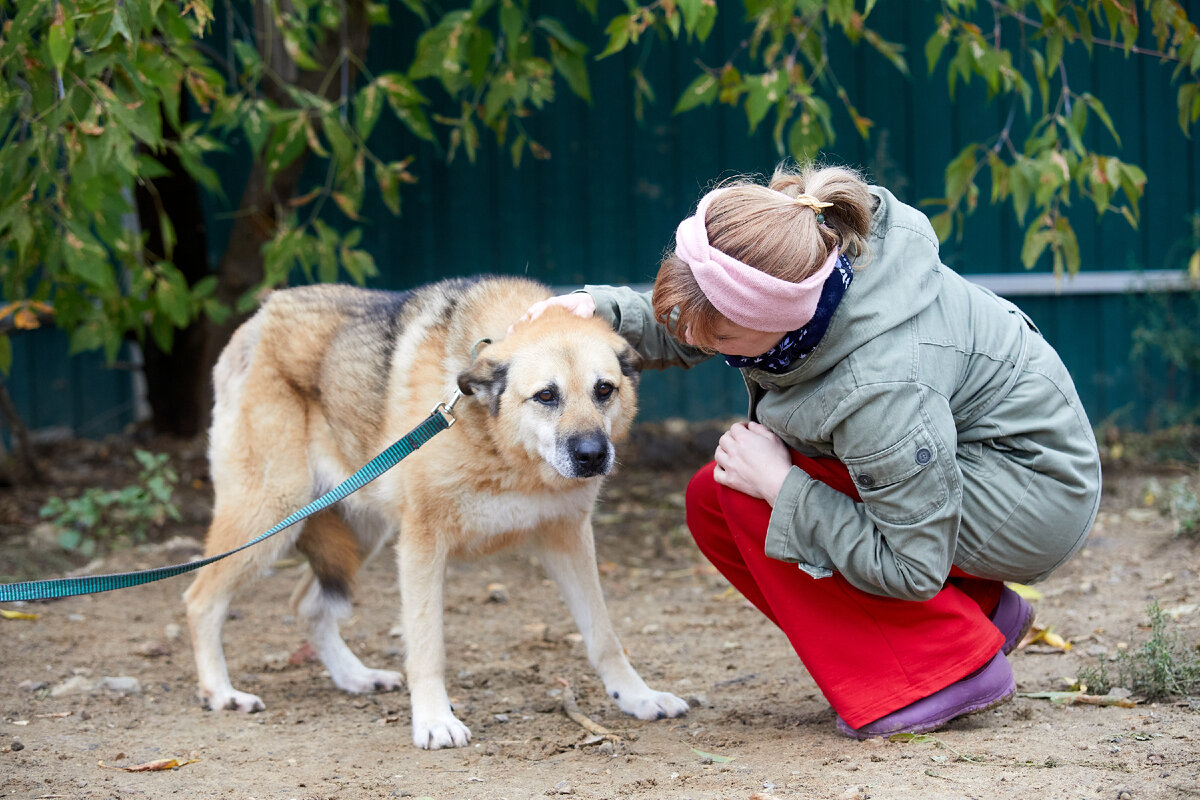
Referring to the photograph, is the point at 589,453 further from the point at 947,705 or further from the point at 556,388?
the point at 947,705

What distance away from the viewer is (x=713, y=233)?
2137 mm

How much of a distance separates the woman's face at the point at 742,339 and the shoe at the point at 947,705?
37.6 inches

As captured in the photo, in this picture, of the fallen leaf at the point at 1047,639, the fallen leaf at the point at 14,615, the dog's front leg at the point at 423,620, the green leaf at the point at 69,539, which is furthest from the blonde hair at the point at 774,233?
the green leaf at the point at 69,539

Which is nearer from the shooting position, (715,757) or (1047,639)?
(715,757)

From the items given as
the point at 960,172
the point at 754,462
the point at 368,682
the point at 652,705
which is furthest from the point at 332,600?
the point at 960,172

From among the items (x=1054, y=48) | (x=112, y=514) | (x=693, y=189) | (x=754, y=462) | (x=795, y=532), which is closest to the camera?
(x=795, y=532)

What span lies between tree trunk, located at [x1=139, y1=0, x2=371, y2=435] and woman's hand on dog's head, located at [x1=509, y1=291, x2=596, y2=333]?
236 cm

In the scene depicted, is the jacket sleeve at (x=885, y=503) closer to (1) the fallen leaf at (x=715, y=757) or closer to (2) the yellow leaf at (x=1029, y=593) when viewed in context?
(1) the fallen leaf at (x=715, y=757)

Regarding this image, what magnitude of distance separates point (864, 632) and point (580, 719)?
86cm

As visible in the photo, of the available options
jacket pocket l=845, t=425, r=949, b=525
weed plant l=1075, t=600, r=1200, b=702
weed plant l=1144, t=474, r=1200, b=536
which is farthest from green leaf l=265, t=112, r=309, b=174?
weed plant l=1144, t=474, r=1200, b=536

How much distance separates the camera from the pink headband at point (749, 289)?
6.68 ft

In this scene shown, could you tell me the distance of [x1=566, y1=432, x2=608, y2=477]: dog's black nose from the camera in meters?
2.67

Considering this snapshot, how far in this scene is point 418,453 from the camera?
2.92m

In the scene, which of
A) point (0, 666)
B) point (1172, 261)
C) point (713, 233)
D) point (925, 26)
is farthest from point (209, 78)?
point (1172, 261)
